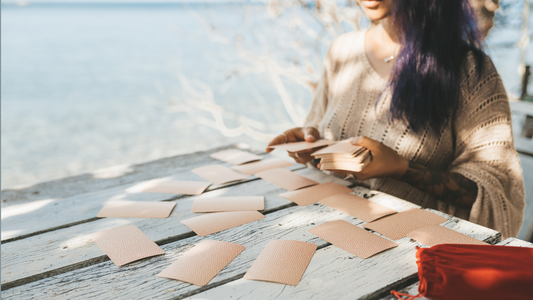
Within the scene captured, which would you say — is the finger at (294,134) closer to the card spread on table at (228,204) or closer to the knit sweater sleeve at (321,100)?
the knit sweater sleeve at (321,100)

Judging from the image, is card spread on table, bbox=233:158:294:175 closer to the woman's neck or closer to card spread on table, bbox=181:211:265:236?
card spread on table, bbox=181:211:265:236

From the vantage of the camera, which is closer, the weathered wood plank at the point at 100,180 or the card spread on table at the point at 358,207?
the card spread on table at the point at 358,207

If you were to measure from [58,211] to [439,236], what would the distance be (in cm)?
113

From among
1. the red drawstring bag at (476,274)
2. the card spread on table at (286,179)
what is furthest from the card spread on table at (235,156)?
the red drawstring bag at (476,274)

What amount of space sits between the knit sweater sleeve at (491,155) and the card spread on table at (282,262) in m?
0.76

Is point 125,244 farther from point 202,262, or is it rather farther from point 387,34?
point 387,34

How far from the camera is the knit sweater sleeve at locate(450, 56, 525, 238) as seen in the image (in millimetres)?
1264

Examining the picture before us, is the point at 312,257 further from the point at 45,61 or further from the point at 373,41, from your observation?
the point at 45,61

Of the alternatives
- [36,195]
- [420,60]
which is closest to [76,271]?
[36,195]

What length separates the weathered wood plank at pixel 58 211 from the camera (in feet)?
3.42

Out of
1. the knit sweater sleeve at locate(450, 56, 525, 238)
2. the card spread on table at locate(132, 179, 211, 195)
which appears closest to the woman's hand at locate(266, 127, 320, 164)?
the card spread on table at locate(132, 179, 211, 195)

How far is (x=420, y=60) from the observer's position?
4.58 feet

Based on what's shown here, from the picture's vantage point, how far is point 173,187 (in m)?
1.30

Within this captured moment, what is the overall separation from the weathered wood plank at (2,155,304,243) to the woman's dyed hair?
69 cm
